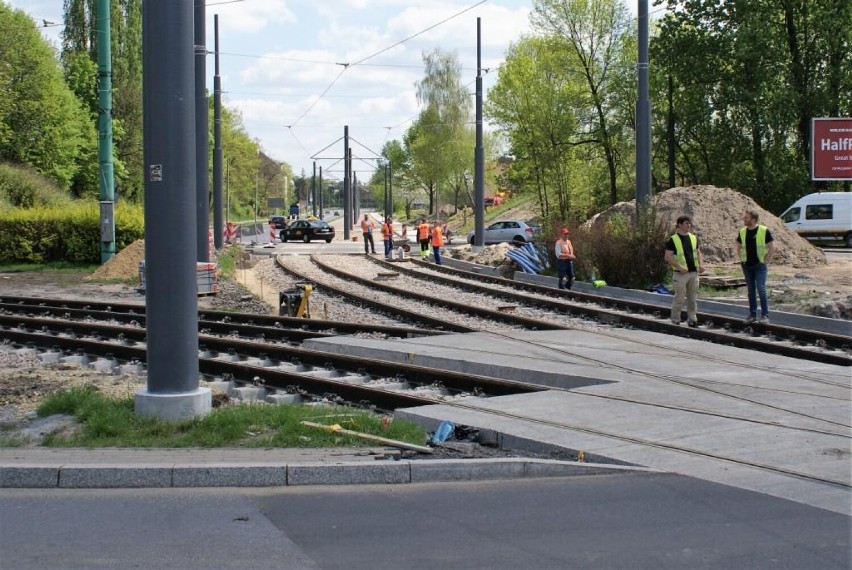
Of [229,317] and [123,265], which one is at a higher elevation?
[123,265]

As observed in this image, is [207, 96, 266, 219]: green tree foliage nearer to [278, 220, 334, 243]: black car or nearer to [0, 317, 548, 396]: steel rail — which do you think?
[278, 220, 334, 243]: black car

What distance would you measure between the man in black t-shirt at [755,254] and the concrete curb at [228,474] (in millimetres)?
10963

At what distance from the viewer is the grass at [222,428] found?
8.06m

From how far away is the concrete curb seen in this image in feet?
23.1

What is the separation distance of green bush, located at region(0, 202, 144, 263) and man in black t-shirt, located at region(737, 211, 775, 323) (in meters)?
24.2

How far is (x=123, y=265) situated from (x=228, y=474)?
2588 cm

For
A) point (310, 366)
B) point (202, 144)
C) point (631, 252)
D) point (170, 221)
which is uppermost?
point (202, 144)

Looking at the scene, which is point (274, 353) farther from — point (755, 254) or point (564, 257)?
point (564, 257)

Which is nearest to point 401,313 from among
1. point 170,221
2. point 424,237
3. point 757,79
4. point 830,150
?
point 830,150

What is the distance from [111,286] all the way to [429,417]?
21554 mm

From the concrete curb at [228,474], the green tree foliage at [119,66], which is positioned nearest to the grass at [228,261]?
the concrete curb at [228,474]

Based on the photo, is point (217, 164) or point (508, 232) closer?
point (217, 164)

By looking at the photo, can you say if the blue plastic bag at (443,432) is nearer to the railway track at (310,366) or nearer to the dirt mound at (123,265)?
the railway track at (310,366)

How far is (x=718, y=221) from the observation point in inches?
1155
